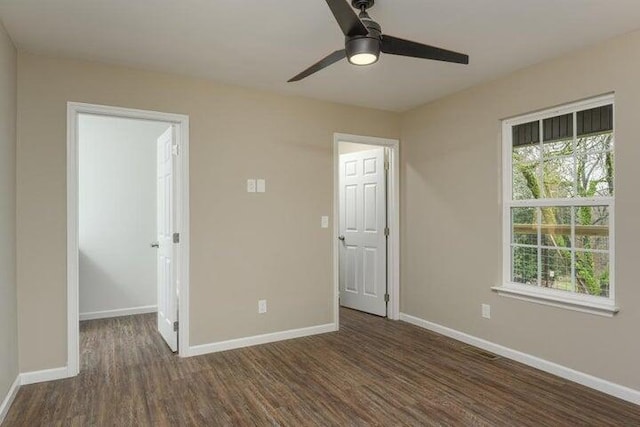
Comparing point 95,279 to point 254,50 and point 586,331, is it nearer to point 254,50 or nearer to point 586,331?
point 254,50

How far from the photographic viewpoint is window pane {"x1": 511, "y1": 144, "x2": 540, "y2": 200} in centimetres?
326

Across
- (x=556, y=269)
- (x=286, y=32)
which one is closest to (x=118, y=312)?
A: (x=286, y=32)

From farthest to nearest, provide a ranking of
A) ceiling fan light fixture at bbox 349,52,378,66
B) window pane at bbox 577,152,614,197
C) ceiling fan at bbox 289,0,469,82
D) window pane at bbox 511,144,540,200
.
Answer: window pane at bbox 511,144,540,200, window pane at bbox 577,152,614,197, ceiling fan light fixture at bbox 349,52,378,66, ceiling fan at bbox 289,0,469,82

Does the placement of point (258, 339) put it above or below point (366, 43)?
below

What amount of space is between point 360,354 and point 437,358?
25.7 inches

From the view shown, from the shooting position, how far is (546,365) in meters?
3.04

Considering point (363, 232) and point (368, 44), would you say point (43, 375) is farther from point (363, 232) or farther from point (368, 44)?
point (363, 232)

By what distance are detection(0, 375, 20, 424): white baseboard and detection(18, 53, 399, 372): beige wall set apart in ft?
0.48

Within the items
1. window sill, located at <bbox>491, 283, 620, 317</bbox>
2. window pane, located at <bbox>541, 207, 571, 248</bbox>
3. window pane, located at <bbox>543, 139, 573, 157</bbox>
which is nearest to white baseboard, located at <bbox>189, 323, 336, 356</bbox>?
window sill, located at <bbox>491, 283, 620, 317</bbox>

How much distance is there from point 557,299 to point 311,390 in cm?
196

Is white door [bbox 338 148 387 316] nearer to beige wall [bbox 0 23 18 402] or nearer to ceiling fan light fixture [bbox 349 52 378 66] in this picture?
ceiling fan light fixture [bbox 349 52 378 66]

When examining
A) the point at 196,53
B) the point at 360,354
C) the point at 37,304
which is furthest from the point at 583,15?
the point at 37,304

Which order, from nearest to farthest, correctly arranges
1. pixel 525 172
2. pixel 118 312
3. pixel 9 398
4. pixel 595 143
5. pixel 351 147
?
pixel 9 398 < pixel 595 143 < pixel 525 172 < pixel 118 312 < pixel 351 147

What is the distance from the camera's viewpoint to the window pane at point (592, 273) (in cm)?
280
